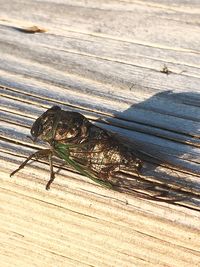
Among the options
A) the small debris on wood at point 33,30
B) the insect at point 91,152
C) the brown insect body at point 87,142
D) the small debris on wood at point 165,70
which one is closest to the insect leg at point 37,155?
the insect at point 91,152

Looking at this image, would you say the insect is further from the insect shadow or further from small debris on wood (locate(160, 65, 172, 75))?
small debris on wood (locate(160, 65, 172, 75))

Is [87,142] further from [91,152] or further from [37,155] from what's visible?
[37,155]

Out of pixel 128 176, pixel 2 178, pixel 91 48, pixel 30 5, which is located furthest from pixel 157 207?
pixel 30 5

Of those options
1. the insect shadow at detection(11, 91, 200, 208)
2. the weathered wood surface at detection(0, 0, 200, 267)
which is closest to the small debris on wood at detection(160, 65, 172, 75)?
the weathered wood surface at detection(0, 0, 200, 267)

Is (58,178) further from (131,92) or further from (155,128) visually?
(131,92)

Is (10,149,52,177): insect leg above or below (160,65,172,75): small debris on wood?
below

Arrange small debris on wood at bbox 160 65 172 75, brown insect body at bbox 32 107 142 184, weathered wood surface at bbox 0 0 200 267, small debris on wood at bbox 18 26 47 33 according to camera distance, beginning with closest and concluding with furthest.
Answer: weathered wood surface at bbox 0 0 200 267 → brown insect body at bbox 32 107 142 184 → small debris on wood at bbox 160 65 172 75 → small debris on wood at bbox 18 26 47 33
